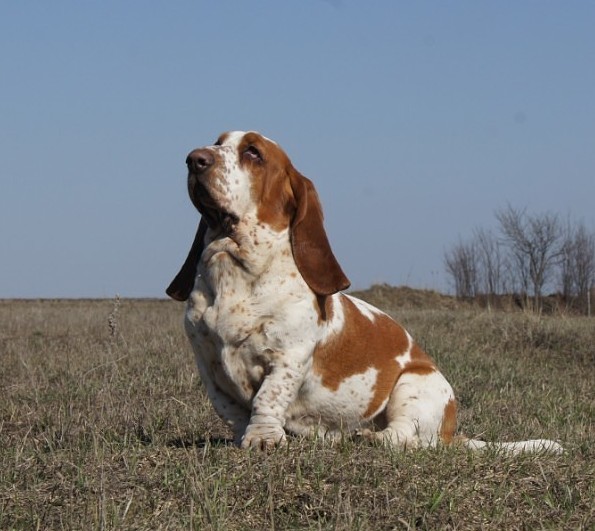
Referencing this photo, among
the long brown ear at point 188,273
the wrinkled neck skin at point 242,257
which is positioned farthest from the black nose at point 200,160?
the long brown ear at point 188,273

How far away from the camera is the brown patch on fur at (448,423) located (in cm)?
603

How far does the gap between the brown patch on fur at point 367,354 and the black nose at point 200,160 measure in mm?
1144

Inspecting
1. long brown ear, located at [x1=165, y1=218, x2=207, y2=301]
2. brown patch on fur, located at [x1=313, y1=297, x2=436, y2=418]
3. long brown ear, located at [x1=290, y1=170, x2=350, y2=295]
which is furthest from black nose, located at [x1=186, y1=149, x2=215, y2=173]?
brown patch on fur, located at [x1=313, y1=297, x2=436, y2=418]

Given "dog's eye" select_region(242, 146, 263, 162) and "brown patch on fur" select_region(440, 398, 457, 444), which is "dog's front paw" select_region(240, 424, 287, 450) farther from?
"dog's eye" select_region(242, 146, 263, 162)

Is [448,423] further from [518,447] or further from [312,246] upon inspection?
[312,246]

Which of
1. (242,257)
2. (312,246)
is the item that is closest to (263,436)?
(242,257)

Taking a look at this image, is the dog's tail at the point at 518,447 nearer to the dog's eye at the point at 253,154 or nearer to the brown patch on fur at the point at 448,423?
the brown patch on fur at the point at 448,423

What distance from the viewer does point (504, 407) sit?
341 inches

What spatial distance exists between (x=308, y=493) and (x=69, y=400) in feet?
13.7

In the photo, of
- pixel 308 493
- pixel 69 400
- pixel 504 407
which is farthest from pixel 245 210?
pixel 504 407

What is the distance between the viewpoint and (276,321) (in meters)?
5.25

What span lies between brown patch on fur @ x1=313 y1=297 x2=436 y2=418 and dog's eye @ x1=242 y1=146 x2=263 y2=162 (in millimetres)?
1008

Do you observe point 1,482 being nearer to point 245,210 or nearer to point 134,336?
point 245,210

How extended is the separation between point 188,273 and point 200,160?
887 millimetres
